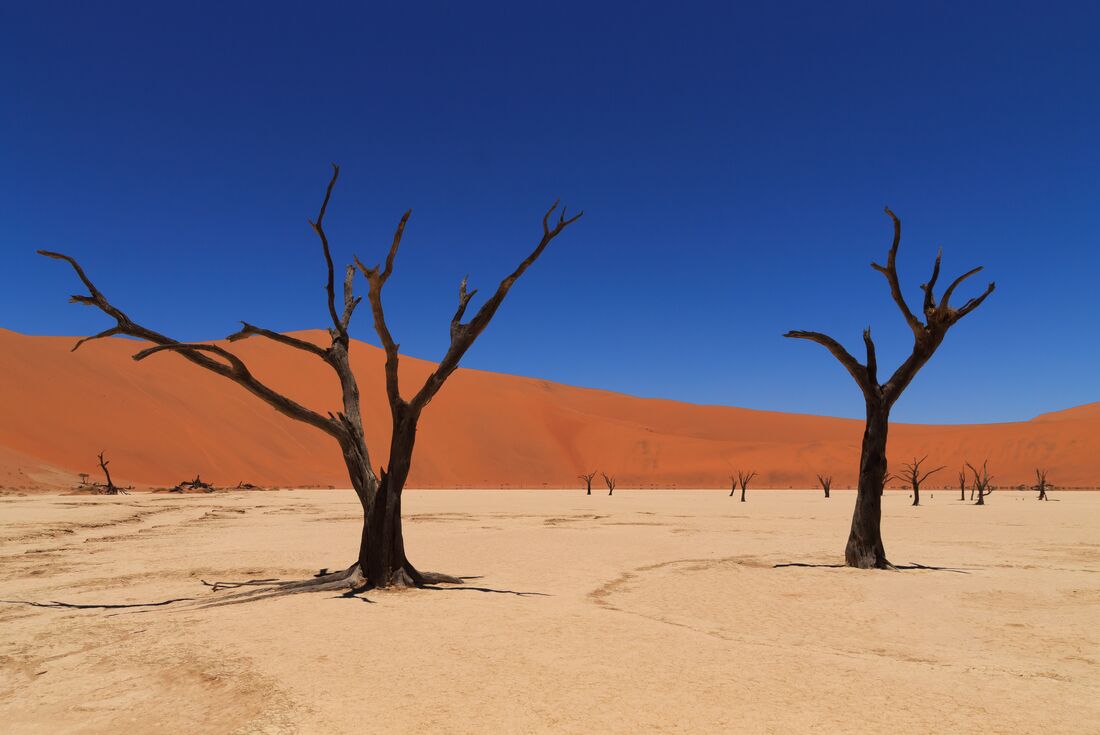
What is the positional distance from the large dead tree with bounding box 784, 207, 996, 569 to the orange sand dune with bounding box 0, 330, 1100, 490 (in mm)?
31161

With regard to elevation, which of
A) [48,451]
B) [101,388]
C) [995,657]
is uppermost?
[101,388]

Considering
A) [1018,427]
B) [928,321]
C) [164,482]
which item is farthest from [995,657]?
[1018,427]

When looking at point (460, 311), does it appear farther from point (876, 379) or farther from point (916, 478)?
point (916, 478)

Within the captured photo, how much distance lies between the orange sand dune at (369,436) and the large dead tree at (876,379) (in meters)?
31.2

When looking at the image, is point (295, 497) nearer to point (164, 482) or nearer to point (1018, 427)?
point (164, 482)

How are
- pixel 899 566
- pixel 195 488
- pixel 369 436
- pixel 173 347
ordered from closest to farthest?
pixel 173 347, pixel 899 566, pixel 195 488, pixel 369 436

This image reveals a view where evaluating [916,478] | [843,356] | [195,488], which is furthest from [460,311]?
[916,478]

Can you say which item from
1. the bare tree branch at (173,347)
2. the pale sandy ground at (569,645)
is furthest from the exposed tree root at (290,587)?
the bare tree branch at (173,347)

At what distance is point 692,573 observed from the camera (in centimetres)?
1046

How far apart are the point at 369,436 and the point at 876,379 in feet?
145

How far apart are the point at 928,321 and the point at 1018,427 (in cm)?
6680

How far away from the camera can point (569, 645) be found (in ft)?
19.0

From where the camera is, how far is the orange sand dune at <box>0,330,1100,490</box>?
1465 inches

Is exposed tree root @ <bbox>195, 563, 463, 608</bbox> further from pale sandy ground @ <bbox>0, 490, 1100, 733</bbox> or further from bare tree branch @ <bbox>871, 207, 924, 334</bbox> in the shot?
bare tree branch @ <bbox>871, 207, 924, 334</bbox>
